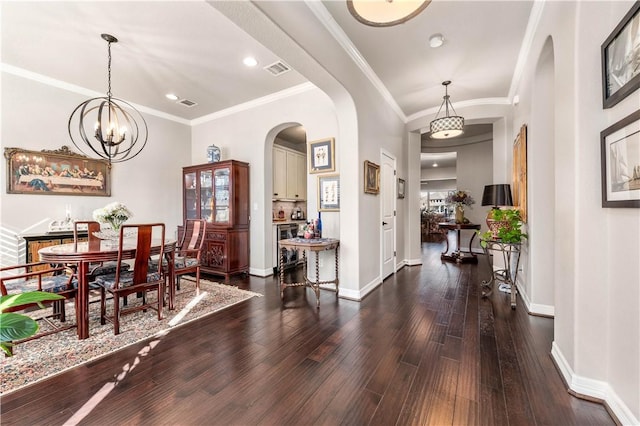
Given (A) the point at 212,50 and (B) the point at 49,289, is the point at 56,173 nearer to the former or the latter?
(B) the point at 49,289

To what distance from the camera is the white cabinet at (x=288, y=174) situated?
5.24m

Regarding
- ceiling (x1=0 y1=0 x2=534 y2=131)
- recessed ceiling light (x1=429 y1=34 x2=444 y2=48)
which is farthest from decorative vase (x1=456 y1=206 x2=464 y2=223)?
recessed ceiling light (x1=429 y1=34 x2=444 y2=48)

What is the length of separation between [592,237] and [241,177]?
169 inches

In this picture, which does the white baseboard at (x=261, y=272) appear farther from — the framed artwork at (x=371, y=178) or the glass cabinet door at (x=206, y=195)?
the framed artwork at (x=371, y=178)

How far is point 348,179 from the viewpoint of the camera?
338 cm

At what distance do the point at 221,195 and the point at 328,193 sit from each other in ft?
6.54

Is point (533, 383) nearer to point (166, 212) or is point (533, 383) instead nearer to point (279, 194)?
point (279, 194)

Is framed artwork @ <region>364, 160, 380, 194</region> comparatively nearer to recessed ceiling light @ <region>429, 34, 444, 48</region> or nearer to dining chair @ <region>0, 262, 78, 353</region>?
recessed ceiling light @ <region>429, 34, 444, 48</region>

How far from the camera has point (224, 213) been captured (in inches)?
179

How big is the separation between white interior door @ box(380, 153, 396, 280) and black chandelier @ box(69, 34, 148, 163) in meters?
3.56

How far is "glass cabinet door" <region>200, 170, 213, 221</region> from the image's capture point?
470 cm

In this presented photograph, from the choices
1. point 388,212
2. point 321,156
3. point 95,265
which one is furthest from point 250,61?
point 95,265

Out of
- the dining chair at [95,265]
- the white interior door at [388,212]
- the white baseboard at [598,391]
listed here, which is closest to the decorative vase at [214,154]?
the dining chair at [95,265]

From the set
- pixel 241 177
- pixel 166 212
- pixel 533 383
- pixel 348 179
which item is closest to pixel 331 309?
pixel 348 179
